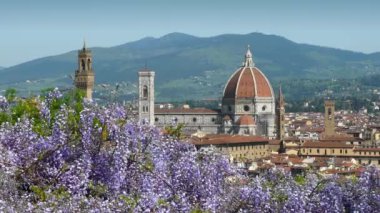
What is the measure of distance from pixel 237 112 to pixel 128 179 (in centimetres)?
10271

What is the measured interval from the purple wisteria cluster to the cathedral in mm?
94814

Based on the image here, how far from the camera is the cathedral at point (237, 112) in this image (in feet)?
364

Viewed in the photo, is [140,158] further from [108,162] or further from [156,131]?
[156,131]

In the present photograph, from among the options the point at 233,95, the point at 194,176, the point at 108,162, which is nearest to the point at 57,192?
the point at 108,162

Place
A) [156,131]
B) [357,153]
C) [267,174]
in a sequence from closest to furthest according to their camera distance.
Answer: [156,131]
[267,174]
[357,153]

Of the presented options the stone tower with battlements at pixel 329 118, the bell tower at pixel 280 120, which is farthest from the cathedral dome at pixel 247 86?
the stone tower with battlements at pixel 329 118

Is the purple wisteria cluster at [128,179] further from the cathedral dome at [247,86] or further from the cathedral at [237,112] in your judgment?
the cathedral dome at [247,86]

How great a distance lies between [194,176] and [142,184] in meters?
1.00

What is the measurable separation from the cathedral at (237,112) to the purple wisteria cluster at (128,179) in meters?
94.8

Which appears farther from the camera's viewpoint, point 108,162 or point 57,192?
point 108,162

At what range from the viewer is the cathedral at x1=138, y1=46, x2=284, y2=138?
11100 cm

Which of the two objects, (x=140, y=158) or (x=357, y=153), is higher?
(x=140, y=158)

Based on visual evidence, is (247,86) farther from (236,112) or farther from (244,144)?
(244,144)

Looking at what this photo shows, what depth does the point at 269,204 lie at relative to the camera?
44.9 feet
